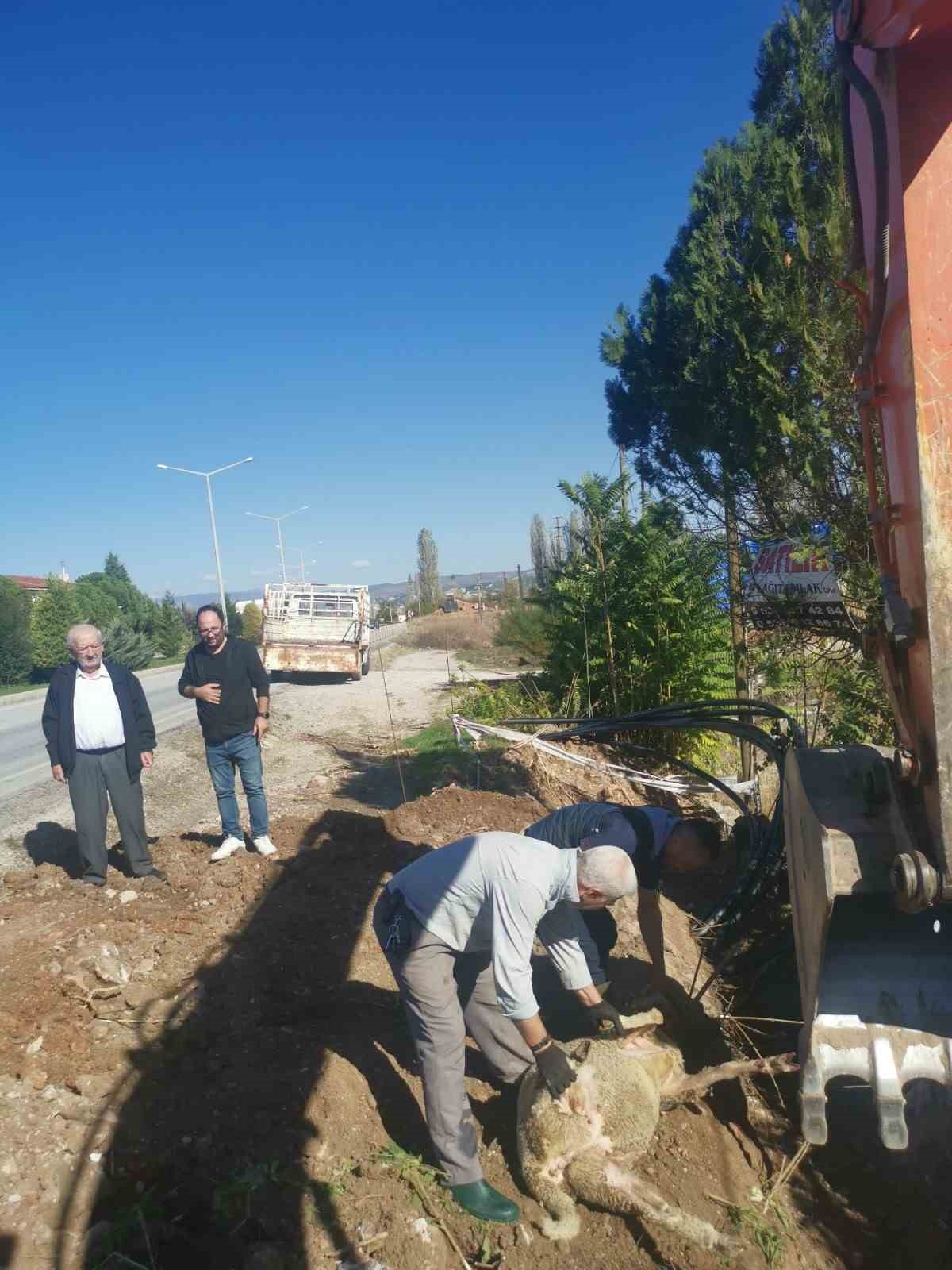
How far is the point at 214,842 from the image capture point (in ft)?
22.5

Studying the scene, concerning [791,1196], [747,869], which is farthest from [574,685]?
[791,1196]

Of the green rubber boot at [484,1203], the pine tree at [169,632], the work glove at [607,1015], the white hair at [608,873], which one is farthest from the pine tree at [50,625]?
the white hair at [608,873]

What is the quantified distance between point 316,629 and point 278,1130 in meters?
19.7

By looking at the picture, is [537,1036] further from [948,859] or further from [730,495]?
[730,495]

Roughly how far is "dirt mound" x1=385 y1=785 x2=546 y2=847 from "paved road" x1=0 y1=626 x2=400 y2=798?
396 cm

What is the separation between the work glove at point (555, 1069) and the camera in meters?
3.05

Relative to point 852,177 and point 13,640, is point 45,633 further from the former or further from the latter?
point 852,177

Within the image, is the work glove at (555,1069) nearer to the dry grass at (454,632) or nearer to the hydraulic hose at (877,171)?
the hydraulic hose at (877,171)

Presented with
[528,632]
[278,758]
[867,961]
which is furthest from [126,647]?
[867,961]

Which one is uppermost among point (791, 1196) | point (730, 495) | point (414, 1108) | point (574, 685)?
point (730, 495)

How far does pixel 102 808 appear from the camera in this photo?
18.0 feet

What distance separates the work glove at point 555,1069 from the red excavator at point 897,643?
2.58 feet

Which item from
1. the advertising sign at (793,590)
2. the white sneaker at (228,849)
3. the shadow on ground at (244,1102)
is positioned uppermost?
the advertising sign at (793,590)

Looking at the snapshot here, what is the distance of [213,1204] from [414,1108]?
0.94 meters
